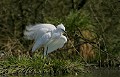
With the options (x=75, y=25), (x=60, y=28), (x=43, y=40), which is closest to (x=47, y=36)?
(x=43, y=40)

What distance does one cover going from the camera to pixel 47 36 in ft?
53.5

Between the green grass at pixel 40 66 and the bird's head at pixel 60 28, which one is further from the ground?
the bird's head at pixel 60 28

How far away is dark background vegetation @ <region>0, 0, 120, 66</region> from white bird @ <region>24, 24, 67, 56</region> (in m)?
0.65

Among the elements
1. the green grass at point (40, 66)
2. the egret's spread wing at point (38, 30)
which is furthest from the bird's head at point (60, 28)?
the green grass at point (40, 66)

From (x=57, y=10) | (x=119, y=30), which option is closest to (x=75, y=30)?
(x=119, y=30)

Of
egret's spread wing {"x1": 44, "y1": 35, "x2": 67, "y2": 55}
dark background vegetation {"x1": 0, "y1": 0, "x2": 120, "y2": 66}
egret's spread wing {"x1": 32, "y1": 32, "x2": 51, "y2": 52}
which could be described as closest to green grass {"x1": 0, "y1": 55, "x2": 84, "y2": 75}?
egret's spread wing {"x1": 32, "y1": 32, "x2": 51, "y2": 52}

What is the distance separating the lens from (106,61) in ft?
58.7

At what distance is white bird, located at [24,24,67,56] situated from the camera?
53.4 ft

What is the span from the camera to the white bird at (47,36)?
1628 centimetres

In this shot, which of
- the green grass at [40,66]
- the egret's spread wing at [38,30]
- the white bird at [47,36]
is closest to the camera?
the green grass at [40,66]

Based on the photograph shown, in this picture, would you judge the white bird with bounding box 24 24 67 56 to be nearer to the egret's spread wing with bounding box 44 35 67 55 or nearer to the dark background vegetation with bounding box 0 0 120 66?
the egret's spread wing with bounding box 44 35 67 55

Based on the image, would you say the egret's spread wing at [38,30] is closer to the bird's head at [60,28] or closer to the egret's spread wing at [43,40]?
the egret's spread wing at [43,40]

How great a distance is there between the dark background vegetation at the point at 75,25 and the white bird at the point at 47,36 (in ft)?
2.14

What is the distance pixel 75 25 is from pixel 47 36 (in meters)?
2.84
